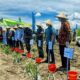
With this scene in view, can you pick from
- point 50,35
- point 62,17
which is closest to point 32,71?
point 62,17

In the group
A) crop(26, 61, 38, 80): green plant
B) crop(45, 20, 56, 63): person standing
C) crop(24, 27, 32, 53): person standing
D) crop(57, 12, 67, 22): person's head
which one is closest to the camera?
crop(26, 61, 38, 80): green plant

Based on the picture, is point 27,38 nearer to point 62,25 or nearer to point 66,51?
point 62,25

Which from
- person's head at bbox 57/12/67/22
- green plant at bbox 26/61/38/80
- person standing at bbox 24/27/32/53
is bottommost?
person standing at bbox 24/27/32/53

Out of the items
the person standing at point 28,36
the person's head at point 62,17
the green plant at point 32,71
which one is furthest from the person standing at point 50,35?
the person standing at point 28,36

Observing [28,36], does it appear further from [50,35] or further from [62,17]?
[62,17]

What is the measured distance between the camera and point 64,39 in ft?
37.4

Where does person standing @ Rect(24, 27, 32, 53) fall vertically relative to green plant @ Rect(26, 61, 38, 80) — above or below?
below

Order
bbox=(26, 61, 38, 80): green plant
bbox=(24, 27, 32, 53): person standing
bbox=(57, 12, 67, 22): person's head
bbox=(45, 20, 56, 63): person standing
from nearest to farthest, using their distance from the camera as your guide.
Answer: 1. bbox=(26, 61, 38, 80): green plant
2. bbox=(57, 12, 67, 22): person's head
3. bbox=(45, 20, 56, 63): person standing
4. bbox=(24, 27, 32, 53): person standing

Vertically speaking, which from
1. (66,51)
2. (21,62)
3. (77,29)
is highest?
(66,51)

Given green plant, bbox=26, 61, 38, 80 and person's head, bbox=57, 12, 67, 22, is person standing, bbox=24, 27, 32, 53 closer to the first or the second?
person's head, bbox=57, 12, 67, 22

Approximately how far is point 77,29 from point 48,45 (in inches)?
780

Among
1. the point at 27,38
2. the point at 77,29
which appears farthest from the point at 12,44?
the point at 77,29

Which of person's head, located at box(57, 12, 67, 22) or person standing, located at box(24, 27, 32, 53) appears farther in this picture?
person standing, located at box(24, 27, 32, 53)

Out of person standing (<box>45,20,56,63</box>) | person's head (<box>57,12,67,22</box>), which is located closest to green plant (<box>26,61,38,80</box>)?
person's head (<box>57,12,67,22</box>)
